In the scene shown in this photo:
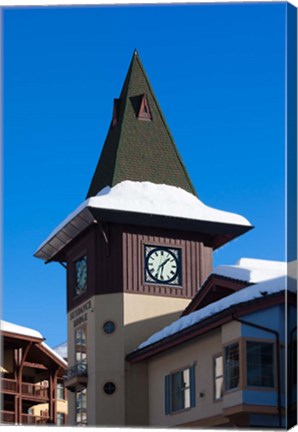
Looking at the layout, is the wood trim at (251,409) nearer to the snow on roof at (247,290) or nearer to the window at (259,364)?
the window at (259,364)

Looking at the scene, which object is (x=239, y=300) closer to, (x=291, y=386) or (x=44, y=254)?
(x=291, y=386)

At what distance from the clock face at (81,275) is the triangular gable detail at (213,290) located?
3778 millimetres

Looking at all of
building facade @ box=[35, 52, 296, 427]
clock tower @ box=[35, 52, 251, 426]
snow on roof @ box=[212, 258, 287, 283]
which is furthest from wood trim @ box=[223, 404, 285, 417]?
clock tower @ box=[35, 52, 251, 426]

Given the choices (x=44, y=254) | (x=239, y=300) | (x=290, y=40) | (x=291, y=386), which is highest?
(x=290, y=40)

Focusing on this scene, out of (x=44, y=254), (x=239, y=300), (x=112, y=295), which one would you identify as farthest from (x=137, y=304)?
(x=239, y=300)

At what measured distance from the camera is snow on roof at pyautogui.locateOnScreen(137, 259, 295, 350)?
78.8ft

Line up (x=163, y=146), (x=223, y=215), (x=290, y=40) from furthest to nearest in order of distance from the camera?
1. (x=163, y=146)
2. (x=223, y=215)
3. (x=290, y=40)

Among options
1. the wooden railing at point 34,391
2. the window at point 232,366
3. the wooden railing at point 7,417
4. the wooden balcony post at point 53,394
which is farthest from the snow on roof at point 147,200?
the wooden railing at point 34,391

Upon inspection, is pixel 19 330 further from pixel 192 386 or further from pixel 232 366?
pixel 232 366

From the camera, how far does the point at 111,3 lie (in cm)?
2489

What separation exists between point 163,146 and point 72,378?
6.36m

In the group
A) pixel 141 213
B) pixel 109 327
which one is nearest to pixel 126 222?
pixel 141 213

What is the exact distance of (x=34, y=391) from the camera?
145 feet

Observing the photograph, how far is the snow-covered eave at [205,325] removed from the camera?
2409 cm
